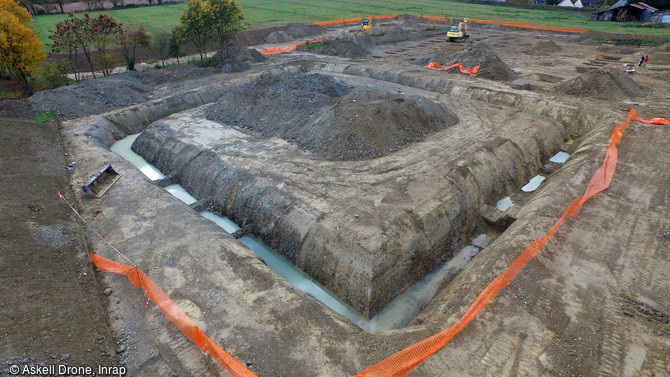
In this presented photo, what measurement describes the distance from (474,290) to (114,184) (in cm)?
1167

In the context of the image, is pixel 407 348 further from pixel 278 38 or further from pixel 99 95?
pixel 278 38

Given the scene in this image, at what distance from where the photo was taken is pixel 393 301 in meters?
8.73

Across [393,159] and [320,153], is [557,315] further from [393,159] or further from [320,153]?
[320,153]

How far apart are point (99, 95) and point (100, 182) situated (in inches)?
369

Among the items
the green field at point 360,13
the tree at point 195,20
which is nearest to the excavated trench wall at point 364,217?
the tree at point 195,20

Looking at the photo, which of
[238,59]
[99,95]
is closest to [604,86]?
[238,59]

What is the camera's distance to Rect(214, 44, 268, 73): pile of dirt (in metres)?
23.9

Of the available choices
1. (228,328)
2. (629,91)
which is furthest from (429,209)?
(629,91)

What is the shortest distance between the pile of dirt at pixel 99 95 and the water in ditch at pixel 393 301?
430 inches

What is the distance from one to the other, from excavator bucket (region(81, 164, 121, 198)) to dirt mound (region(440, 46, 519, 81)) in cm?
2094

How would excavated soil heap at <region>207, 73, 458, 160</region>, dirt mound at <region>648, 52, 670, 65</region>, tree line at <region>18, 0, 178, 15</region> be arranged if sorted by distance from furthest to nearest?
tree line at <region>18, 0, 178, 15</region>, dirt mound at <region>648, 52, 670, 65</region>, excavated soil heap at <region>207, 73, 458, 160</region>

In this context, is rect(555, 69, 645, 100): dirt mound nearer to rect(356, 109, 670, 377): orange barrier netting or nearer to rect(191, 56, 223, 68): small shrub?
rect(356, 109, 670, 377): orange barrier netting

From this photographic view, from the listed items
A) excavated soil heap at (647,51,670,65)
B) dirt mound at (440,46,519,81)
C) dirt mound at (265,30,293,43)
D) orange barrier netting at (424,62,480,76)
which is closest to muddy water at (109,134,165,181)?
orange barrier netting at (424,62,480,76)

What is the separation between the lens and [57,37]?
19.2 metres
